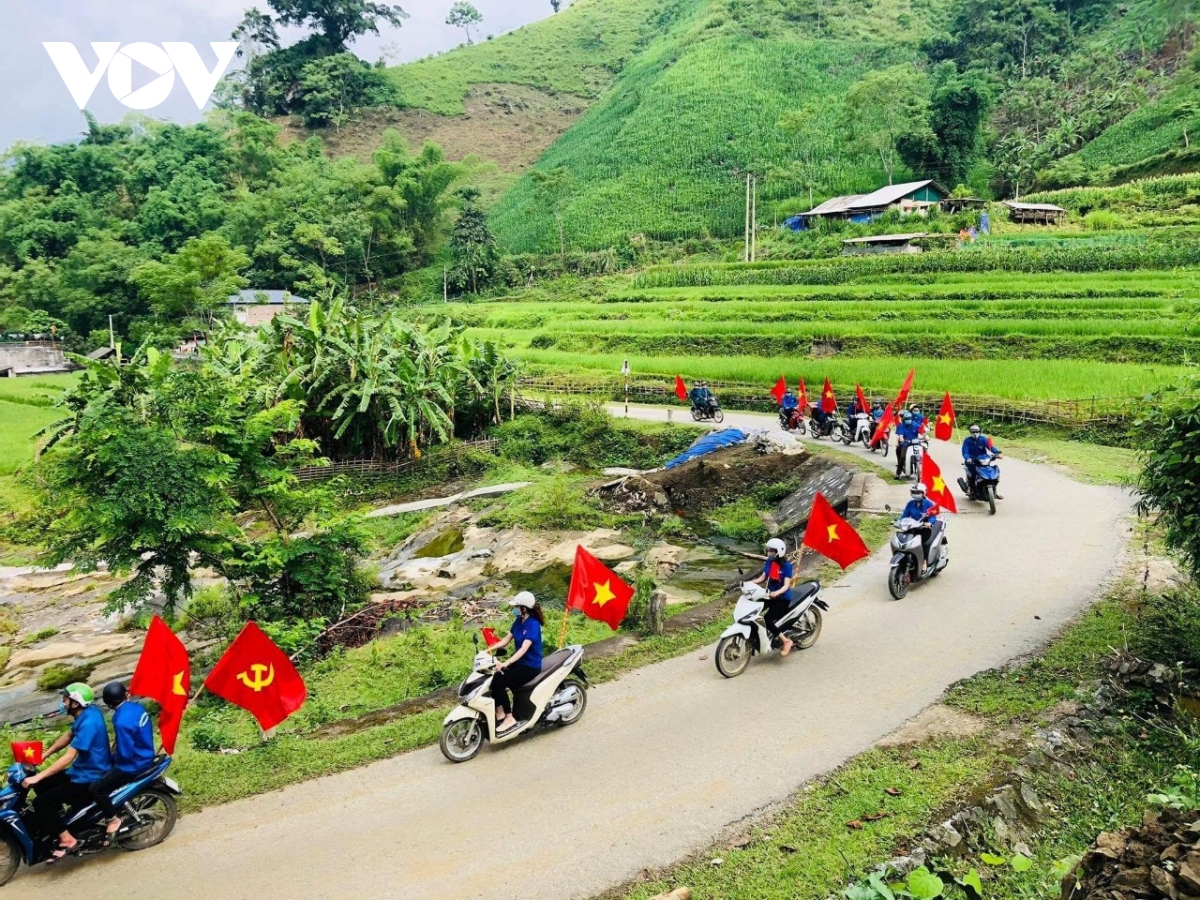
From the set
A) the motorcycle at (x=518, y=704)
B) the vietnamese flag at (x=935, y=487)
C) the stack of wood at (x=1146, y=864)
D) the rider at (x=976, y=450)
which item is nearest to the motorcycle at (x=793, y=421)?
the rider at (x=976, y=450)

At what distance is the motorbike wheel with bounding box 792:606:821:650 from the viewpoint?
9.16m

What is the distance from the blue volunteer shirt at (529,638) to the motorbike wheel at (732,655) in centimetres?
213

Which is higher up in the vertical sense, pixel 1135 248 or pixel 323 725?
pixel 1135 248

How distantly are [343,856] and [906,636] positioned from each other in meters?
6.46

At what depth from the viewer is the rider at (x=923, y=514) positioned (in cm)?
1045

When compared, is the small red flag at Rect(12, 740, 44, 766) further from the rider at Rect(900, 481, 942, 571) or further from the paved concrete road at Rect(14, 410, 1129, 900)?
the rider at Rect(900, 481, 942, 571)

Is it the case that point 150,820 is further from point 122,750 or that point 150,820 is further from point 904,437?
point 904,437

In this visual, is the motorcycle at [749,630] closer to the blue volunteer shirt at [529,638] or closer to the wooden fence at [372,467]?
the blue volunteer shirt at [529,638]

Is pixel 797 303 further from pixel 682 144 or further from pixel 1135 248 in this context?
pixel 682 144

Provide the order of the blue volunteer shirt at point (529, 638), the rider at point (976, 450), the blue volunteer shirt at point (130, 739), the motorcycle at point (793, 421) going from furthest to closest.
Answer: the motorcycle at point (793, 421), the rider at point (976, 450), the blue volunteer shirt at point (529, 638), the blue volunteer shirt at point (130, 739)

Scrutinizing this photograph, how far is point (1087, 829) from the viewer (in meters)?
5.64

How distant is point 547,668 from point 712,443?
1332 centimetres

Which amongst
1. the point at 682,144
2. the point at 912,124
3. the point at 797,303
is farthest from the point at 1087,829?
the point at 682,144

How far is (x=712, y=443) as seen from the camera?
20.2m
